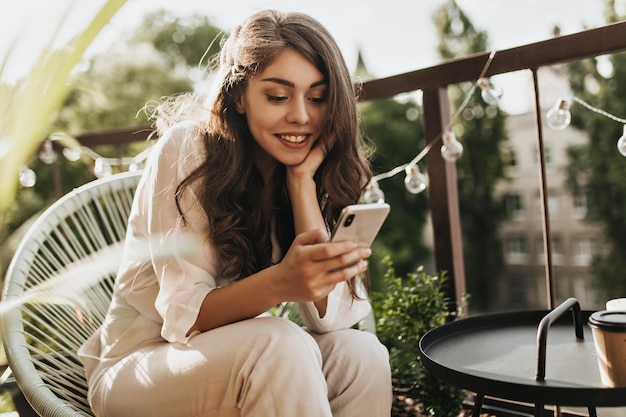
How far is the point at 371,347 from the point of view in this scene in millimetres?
1202

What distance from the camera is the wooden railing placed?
1.39 metres

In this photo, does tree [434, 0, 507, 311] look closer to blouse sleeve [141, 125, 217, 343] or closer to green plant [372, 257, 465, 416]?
green plant [372, 257, 465, 416]

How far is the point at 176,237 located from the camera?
117 cm

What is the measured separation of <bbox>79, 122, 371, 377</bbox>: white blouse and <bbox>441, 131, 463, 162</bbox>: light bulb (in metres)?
0.51

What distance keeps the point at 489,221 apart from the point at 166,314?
29.2m

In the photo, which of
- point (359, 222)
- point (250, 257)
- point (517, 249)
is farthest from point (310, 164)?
point (517, 249)

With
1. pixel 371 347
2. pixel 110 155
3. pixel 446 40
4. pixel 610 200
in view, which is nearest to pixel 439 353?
pixel 371 347

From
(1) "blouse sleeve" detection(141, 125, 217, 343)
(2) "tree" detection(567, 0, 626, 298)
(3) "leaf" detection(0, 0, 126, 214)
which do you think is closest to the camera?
(3) "leaf" detection(0, 0, 126, 214)

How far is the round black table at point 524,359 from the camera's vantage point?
81 centimetres

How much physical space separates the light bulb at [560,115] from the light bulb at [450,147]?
8.9 inches

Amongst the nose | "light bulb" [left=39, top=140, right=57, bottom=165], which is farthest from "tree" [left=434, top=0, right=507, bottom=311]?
the nose

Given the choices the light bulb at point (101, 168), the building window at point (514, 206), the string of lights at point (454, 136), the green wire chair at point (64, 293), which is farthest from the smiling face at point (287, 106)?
the building window at point (514, 206)

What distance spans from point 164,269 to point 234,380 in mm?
272

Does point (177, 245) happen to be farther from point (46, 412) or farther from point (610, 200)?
point (610, 200)
